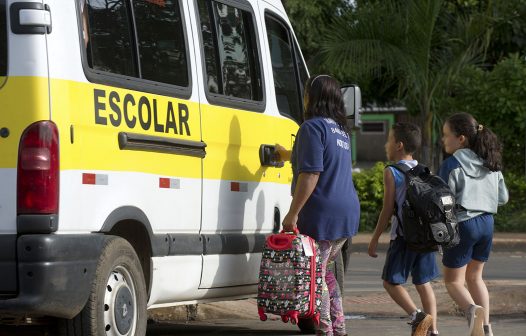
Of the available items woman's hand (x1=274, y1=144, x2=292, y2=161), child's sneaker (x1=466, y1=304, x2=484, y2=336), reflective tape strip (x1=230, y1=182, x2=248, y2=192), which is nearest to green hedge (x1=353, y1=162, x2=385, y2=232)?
woman's hand (x1=274, y1=144, x2=292, y2=161)

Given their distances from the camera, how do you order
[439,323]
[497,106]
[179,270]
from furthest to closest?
[497,106], [439,323], [179,270]

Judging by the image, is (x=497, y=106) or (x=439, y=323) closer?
(x=439, y=323)

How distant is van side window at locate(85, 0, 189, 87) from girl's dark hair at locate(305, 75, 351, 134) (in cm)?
81

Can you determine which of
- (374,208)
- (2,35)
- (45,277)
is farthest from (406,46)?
(45,277)

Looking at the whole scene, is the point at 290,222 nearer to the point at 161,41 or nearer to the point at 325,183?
the point at 325,183

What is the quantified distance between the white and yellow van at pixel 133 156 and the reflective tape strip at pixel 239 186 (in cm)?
1

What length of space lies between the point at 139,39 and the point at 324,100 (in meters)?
1.35

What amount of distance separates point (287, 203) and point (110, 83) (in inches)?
105

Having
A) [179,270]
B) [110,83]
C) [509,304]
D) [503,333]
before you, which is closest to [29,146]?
[110,83]

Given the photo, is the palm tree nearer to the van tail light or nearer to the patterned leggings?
the patterned leggings

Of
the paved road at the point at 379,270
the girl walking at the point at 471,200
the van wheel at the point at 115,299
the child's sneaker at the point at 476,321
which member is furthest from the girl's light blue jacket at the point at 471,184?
the paved road at the point at 379,270

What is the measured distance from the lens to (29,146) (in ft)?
19.6

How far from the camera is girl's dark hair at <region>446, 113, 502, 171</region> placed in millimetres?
8094

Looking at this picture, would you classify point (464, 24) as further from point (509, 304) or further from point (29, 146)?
point (29, 146)
